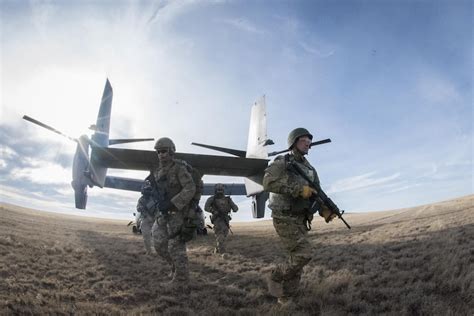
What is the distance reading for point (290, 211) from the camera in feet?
16.8

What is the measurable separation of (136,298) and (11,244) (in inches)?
251

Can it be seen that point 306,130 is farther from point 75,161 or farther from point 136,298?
point 75,161

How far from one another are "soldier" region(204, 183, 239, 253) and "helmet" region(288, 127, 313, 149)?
7022mm

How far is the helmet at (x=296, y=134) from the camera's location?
531 centimetres

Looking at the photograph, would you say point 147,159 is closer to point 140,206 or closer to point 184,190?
point 140,206

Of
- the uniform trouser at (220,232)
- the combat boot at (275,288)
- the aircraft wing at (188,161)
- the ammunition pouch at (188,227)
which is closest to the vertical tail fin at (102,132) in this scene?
the aircraft wing at (188,161)

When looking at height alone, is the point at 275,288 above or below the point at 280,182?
below

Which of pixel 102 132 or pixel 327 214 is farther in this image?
pixel 102 132

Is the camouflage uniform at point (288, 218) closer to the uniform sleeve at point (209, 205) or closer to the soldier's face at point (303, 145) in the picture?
the soldier's face at point (303, 145)

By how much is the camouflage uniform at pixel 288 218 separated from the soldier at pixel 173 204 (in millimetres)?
1943

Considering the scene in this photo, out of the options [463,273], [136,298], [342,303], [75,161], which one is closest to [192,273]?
[136,298]

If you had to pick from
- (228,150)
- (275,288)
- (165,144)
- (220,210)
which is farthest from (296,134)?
(228,150)

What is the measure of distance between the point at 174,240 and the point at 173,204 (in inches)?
28.5

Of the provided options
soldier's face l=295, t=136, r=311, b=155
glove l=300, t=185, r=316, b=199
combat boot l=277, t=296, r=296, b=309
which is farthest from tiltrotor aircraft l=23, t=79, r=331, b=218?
combat boot l=277, t=296, r=296, b=309
